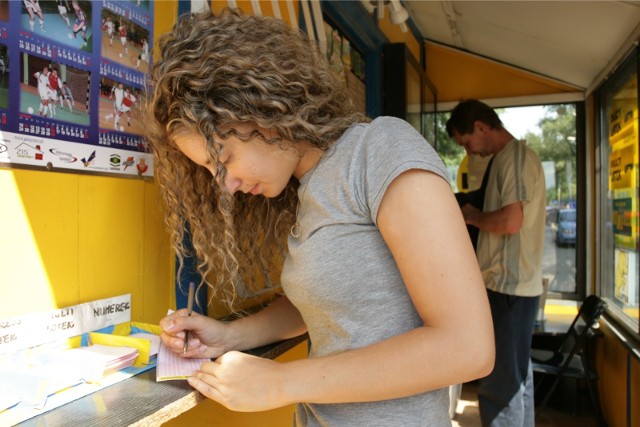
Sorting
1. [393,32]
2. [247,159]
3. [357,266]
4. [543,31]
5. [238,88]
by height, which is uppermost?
[393,32]

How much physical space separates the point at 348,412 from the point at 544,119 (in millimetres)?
4603

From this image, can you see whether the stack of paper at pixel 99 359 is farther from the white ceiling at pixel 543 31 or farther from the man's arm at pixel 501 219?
the white ceiling at pixel 543 31

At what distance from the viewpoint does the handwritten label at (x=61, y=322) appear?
88 cm

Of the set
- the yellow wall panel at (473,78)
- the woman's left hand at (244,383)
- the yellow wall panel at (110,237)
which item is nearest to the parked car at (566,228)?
the yellow wall panel at (473,78)

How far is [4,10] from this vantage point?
0.87m

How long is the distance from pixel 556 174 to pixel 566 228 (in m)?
0.49

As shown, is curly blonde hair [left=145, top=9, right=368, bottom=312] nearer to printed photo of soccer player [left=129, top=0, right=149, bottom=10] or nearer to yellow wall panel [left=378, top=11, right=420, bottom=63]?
printed photo of soccer player [left=129, top=0, right=149, bottom=10]

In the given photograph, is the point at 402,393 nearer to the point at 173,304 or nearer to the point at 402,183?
the point at 402,183

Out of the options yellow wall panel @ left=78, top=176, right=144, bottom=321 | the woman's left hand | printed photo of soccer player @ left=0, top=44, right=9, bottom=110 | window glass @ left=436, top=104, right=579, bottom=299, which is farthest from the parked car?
printed photo of soccer player @ left=0, top=44, right=9, bottom=110

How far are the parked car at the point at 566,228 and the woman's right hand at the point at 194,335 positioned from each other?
4388mm

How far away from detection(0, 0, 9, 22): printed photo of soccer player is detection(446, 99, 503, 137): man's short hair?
2706 mm

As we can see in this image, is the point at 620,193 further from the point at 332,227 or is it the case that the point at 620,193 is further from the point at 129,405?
the point at 129,405

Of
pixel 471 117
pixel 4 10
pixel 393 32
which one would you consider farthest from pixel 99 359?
pixel 393 32

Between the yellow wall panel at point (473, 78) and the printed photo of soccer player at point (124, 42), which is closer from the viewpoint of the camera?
the printed photo of soccer player at point (124, 42)
